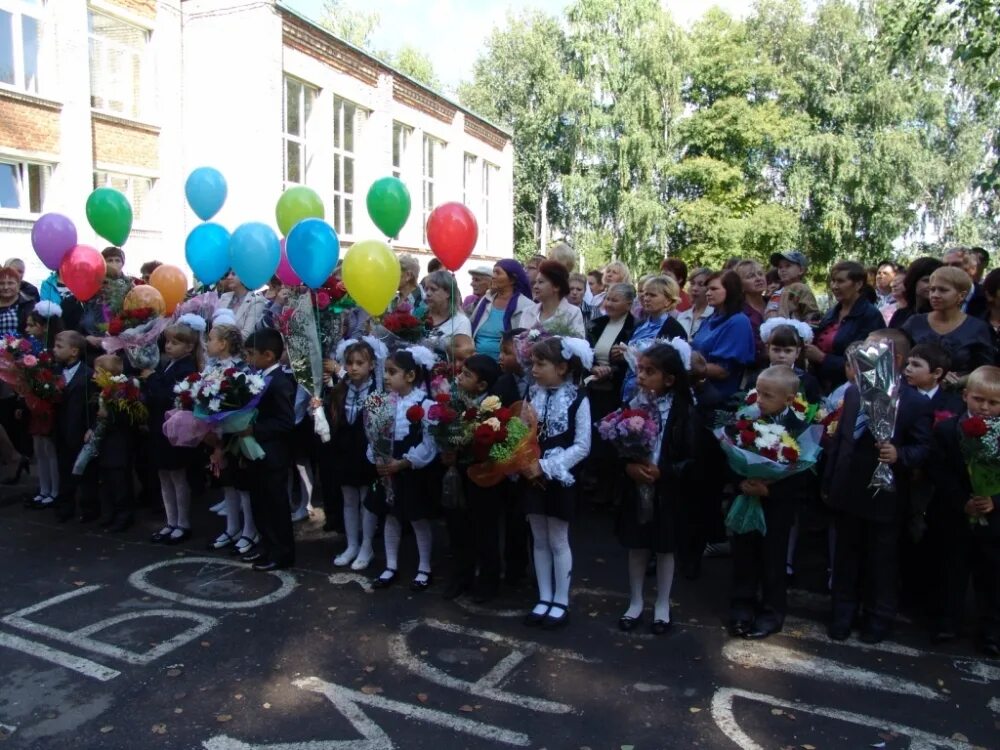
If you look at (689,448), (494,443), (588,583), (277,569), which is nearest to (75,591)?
(277,569)

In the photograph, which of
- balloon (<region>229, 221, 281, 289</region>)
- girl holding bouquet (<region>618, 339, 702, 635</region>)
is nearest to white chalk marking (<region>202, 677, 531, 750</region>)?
girl holding bouquet (<region>618, 339, 702, 635</region>)

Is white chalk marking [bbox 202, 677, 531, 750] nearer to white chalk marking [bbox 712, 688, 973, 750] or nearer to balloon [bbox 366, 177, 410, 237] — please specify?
white chalk marking [bbox 712, 688, 973, 750]

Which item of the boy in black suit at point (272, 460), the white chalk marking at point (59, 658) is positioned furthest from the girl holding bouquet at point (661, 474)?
the white chalk marking at point (59, 658)

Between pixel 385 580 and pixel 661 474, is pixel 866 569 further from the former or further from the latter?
pixel 385 580

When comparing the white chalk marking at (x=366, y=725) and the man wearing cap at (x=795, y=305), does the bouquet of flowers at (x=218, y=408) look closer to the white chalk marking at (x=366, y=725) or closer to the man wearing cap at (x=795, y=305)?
the white chalk marking at (x=366, y=725)

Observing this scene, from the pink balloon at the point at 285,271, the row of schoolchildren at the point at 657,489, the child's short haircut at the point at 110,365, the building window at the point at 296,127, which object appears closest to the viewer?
the row of schoolchildren at the point at 657,489

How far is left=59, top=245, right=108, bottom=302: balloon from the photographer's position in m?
6.87

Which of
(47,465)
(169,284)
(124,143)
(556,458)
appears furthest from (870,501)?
(124,143)

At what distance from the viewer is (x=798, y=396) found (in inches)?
179

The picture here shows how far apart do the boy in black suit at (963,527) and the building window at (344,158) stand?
19.0 m

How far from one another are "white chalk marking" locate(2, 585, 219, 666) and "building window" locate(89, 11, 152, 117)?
14406mm

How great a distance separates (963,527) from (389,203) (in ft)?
15.6

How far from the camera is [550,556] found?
4785 millimetres

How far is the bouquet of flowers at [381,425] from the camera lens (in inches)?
200
